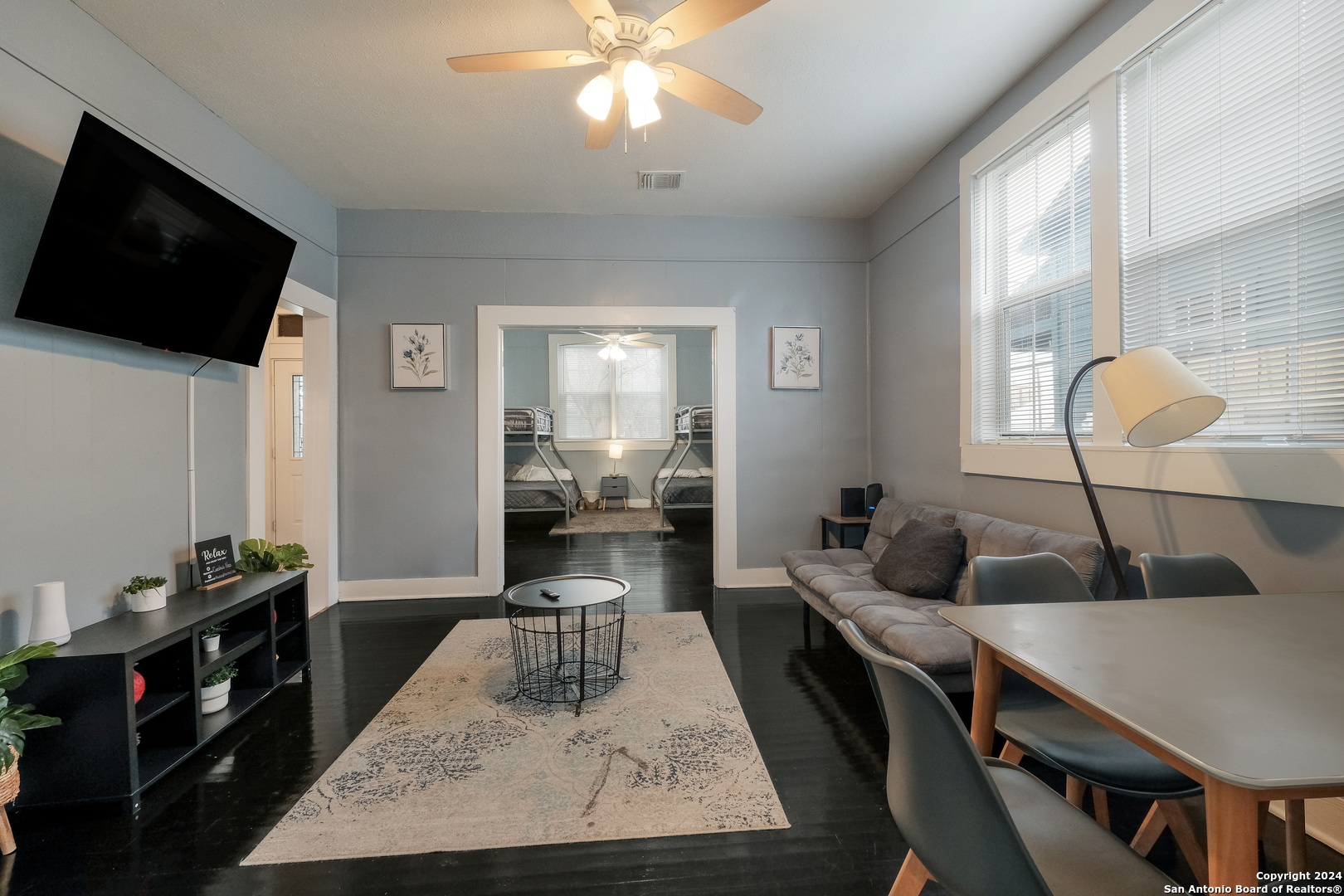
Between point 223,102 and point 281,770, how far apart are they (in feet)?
9.98

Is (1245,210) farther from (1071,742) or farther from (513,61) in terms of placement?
(513,61)

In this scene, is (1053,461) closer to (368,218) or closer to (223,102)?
(223,102)

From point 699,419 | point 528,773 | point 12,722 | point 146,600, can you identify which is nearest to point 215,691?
point 146,600

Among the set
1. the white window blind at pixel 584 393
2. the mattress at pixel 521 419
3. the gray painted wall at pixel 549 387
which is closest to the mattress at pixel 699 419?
the gray painted wall at pixel 549 387

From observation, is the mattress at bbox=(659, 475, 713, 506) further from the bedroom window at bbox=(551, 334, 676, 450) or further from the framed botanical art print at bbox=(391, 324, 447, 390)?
the framed botanical art print at bbox=(391, 324, 447, 390)

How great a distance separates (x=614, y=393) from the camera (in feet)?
30.0

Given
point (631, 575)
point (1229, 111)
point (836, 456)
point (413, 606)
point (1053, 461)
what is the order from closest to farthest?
Result: point (1229, 111) → point (1053, 461) → point (413, 606) → point (836, 456) → point (631, 575)

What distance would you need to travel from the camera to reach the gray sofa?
2205 millimetres

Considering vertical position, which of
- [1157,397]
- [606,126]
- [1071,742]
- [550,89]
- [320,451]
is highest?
[550,89]

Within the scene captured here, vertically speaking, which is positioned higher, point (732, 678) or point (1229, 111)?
point (1229, 111)

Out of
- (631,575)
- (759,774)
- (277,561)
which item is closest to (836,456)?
(631,575)

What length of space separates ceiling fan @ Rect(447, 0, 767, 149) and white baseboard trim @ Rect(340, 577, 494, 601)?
132 inches

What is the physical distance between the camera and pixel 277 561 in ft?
9.96

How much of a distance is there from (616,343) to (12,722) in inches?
278
